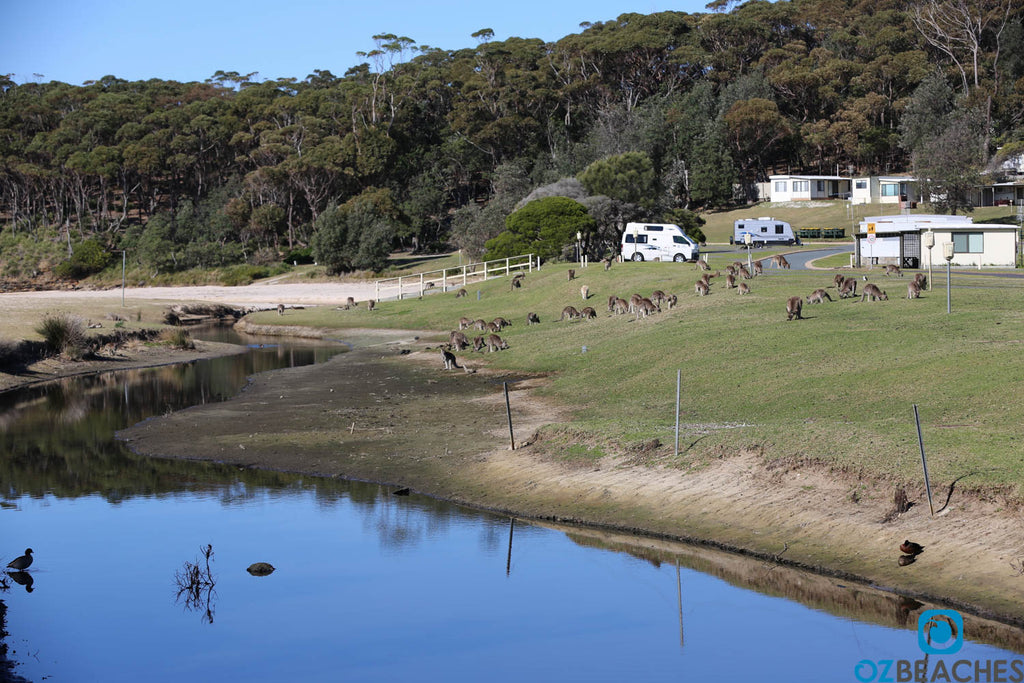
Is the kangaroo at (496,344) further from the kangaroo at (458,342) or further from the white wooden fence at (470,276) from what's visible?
the white wooden fence at (470,276)

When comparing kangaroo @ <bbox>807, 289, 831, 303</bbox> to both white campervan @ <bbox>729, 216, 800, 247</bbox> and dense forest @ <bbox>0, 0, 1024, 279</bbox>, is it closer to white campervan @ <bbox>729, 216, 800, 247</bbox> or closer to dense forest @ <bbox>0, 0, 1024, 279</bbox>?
white campervan @ <bbox>729, 216, 800, 247</bbox>

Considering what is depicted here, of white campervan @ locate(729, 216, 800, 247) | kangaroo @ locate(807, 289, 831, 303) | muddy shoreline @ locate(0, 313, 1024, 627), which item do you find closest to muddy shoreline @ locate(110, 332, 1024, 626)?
muddy shoreline @ locate(0, 313, 1024, 627)

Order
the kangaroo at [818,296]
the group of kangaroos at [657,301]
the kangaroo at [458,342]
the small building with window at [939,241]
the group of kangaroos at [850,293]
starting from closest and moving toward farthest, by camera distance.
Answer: the group of kangaroos at [850,293], the group of kangaroos at [657,301], the kangaroo at [818,296], the kangaroo at [458,342], the small building with window at [939,241]

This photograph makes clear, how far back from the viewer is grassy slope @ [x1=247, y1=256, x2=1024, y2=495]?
2052cm

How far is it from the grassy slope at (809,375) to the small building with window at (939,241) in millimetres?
9459

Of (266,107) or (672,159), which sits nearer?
(672,159)

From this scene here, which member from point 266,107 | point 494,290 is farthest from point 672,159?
point 494,290

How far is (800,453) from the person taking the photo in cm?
2058

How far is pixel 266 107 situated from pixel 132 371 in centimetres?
9332

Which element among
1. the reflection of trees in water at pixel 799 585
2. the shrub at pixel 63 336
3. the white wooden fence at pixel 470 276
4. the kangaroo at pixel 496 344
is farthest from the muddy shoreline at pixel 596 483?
the white wooden fence at pixel 470 276

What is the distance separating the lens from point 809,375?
2908 centimetres

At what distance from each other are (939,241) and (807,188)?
63722mm

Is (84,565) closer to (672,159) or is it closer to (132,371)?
(132,371)

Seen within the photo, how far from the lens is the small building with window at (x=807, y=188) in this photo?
119 meters
